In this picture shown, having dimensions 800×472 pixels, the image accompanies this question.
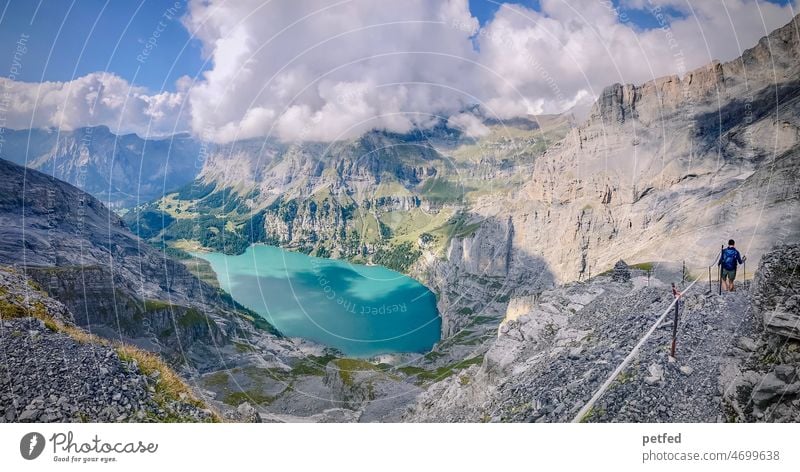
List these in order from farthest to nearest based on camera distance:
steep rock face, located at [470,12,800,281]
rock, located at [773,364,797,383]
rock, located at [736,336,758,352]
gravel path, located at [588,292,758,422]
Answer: steep rock face, located at [470,12,800,281], rock, located at [736,336,758,352], gravel path, located at [588,292,758,422], rock, located at [773,364,797,383]

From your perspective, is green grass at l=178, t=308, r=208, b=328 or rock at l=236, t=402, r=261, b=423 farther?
green grass at l=178, t=308, r=208, b=328

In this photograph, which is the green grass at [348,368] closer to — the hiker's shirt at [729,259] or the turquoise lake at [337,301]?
the turquoise lake at [337,301]

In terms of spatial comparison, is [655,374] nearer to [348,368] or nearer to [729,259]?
[729,259]

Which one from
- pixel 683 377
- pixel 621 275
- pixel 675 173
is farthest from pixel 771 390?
pixel 675 173

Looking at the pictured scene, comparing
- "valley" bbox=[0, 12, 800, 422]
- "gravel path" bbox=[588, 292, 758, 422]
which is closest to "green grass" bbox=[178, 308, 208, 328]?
"valley" bbox=[0, 12, 800, 422]

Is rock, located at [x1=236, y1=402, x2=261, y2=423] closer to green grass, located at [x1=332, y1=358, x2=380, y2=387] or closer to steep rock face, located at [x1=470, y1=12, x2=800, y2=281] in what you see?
steep rock face, located at [x1=470, y1=12, x2=800, y2=281]
